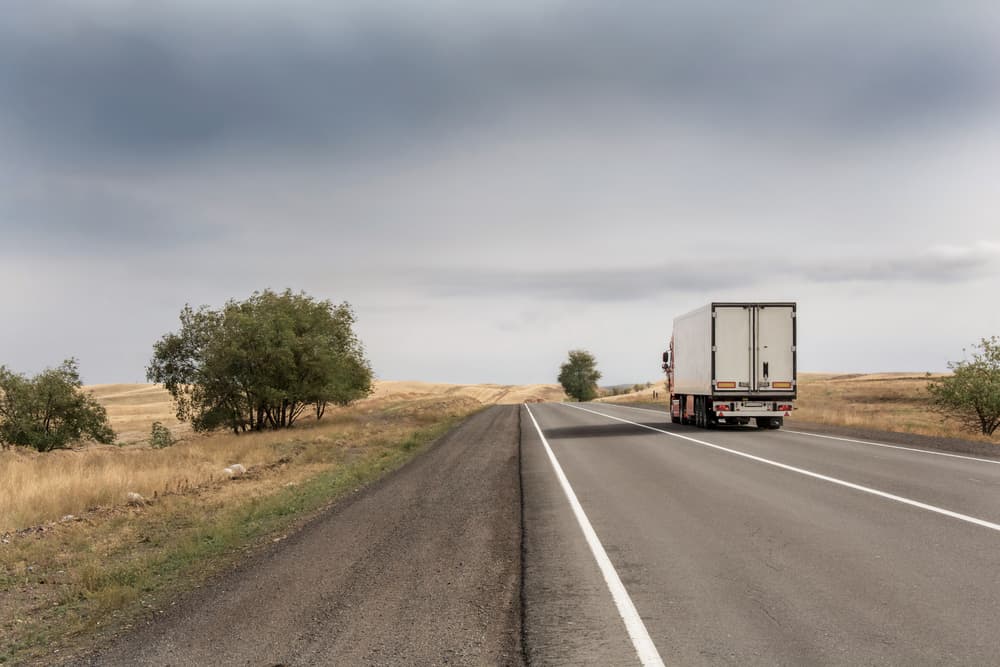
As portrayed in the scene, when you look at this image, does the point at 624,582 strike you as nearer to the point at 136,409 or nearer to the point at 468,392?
the point at 136,409

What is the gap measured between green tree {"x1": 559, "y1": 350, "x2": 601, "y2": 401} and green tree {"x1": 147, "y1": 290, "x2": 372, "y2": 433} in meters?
82.2

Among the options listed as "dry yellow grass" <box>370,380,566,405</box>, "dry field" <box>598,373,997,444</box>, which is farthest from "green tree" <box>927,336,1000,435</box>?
"dry yellow grass" <box>370,380,566,405</box>

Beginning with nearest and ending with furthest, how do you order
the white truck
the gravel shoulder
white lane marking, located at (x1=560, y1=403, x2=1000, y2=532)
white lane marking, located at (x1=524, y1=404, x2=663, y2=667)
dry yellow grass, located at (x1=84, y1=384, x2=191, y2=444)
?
white lane marking, located at (x1=524, y1=404, x2=663, y2=667), the gravel shoulder, white lane marking, located at (x1=560, y1=403, x2=1000, y2=532), the white truck, dry yellow grass, located at (x1=84, y1=384, x2=191, y2=444)

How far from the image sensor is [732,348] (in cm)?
2308

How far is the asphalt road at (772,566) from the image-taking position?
4461 millimetres

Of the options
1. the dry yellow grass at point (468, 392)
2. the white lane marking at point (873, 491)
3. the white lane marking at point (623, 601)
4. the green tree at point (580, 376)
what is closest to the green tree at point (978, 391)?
the white lane marking at point (873, 491)

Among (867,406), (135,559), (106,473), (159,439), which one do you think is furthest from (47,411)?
(867,406)

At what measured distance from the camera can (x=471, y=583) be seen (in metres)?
6.10

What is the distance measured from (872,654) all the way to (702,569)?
6.91 ft

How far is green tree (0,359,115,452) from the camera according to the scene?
2927 centimetres

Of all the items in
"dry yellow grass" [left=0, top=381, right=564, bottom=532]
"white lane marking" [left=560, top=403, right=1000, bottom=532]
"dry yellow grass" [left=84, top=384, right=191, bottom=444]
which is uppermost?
"white lane marking" [left=560, top=403, right=1000, bottom=532]

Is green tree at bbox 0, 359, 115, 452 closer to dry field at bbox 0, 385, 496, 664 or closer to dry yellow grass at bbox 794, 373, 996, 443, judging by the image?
dry field at bbox 0, 385, 496, 664

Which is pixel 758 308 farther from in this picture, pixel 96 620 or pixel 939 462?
pixel 96 620

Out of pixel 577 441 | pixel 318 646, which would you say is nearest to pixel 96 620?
pixel 318 646
